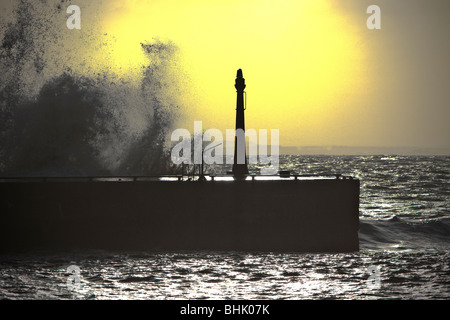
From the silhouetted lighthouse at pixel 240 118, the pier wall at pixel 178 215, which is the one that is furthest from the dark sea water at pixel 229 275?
the silhouetted lighthouse at pixel 240 118

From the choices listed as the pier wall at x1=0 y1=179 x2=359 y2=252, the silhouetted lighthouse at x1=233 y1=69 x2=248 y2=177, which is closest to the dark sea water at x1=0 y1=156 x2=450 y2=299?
the pier wall at x1=0 y1=179 x2=359 y2=252

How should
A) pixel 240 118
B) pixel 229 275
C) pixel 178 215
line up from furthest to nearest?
pixel 240 118 < pixel 178 215 < pixel 229 275

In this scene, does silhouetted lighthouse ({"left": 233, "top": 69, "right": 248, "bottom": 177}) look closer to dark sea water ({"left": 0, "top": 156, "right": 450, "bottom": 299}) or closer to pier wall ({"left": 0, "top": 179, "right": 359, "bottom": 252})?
pier wall ({"left": 0, "top": 179, "right": 359, "bottom": 252})

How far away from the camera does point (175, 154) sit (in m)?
44.2

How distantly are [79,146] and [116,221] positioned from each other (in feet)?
51.9

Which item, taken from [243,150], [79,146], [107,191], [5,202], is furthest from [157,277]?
[79,146]

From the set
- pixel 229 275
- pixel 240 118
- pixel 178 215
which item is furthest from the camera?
pixel 240 118

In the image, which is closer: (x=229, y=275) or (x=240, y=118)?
(x=229, y=275)

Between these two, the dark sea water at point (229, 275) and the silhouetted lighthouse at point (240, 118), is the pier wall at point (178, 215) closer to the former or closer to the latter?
the dark sea water at point (229, 275)

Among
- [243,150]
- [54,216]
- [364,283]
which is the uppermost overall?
[243,150]

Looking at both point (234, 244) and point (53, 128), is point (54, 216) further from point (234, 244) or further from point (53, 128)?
point (53, 128)

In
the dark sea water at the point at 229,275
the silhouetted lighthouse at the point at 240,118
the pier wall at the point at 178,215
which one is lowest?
the dark sea water at the point at 229,275

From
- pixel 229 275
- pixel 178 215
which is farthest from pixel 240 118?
pixel 229 275

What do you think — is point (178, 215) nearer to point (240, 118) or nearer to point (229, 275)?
point (229, 275)
